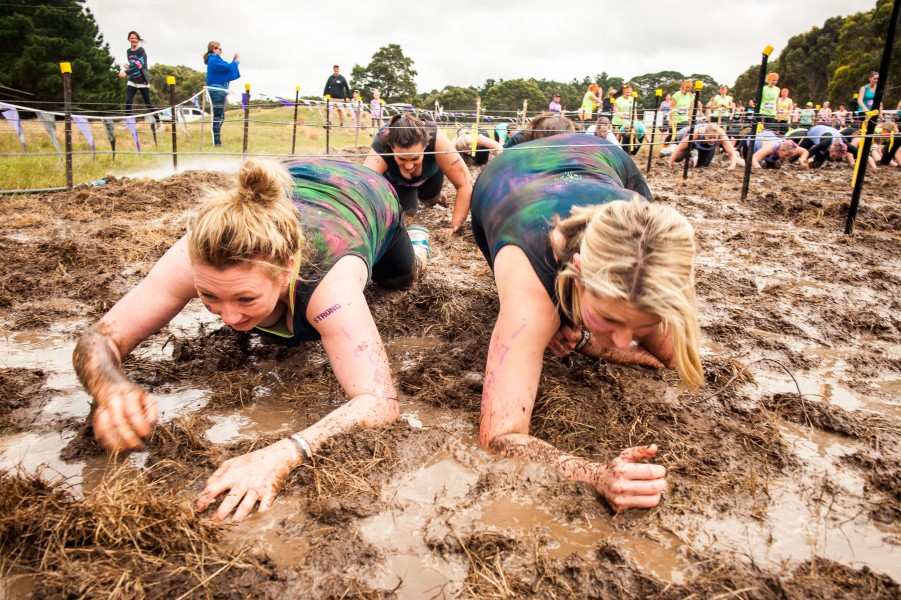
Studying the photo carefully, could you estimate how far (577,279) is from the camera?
79.5 inches

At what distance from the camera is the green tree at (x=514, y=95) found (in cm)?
7162

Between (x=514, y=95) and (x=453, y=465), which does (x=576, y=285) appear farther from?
(x=514, y=95)

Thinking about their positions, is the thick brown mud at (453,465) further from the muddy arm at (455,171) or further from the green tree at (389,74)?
the green tree at (389,74)

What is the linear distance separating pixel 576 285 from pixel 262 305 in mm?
1216

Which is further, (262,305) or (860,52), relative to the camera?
(860,52)

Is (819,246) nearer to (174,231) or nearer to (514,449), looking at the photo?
(514,449)

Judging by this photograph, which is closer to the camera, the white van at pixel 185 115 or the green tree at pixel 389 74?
the white van at pixel 185 115

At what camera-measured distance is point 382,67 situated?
62.1 m

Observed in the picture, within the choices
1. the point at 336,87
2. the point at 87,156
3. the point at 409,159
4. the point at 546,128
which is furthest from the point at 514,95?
the point at 546,128

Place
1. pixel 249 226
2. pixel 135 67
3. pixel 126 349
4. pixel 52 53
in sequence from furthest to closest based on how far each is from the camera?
pixel 52 53, pixel 135 67, pixel 126 349, pixel 249 226

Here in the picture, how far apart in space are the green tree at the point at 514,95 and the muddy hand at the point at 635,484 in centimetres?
7193

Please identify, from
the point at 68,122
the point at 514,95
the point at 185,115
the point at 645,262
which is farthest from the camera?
the point at 514,95

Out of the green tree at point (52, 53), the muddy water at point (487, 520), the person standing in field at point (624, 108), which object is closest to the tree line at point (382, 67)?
the green tree at point (52, 53)

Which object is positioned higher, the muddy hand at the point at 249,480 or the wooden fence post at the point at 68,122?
the wooden fence post at the point at 68,122
